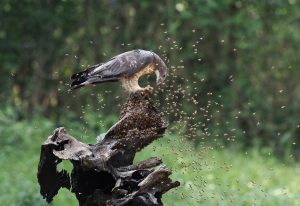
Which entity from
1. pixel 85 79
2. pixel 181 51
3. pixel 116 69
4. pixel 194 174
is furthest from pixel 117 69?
pixel 181 51

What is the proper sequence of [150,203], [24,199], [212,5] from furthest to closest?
[212,5] < [24,199] < [150,203]

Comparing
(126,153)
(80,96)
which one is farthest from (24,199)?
(80,96)

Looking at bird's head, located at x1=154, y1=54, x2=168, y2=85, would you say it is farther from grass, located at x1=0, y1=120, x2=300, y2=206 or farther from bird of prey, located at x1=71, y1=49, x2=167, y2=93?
grass, located at x1=0, y1=120, x2=300, y2=206

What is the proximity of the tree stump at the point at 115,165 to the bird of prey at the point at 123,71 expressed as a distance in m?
0.09

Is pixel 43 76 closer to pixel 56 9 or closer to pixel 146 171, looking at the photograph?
pixel 56 9

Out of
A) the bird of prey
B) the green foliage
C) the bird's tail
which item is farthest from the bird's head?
the green foliage

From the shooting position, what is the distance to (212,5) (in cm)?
1072

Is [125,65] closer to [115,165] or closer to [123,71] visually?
[123,71]

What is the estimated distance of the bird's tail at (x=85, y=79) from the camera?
4387 mm

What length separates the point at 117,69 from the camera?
4371mm

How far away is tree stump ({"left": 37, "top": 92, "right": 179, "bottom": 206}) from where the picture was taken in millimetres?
4176

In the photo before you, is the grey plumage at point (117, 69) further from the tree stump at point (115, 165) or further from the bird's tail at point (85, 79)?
the tree stump at point (115, 165)

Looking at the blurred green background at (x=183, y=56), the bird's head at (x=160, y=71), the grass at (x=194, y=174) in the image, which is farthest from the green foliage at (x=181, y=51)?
the bird's head at (x=160, y=71)

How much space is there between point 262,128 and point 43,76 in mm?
3135
